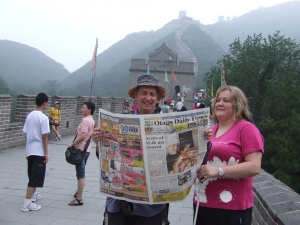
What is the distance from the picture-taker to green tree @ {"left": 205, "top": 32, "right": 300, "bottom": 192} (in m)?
11.1

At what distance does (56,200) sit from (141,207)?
3.36m

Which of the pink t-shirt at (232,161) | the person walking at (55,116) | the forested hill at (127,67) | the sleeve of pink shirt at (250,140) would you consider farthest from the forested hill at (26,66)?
the sleeve of pink shirt at (250,140)

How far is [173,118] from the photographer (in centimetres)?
204

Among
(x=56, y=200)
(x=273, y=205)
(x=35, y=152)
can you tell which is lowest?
(x=56, y=200)

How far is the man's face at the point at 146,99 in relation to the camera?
95.4 inches

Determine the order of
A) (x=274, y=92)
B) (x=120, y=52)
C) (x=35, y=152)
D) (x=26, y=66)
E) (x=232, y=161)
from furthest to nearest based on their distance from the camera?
1. (x=120, y=52)
2. (x=26, y=66)
3. (x=274, y=92)
4. (x=35, y=152)
5. (x=232, y=161)

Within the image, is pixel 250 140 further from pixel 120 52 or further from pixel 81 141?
pixel 120 52

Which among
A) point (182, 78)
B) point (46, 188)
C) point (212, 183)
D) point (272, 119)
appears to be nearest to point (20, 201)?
point (46, 188)

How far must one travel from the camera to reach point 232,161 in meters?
2.24

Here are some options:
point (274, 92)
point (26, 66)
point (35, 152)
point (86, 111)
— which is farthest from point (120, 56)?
point (35, 152)

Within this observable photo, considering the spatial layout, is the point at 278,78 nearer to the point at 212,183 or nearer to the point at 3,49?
the point at 212,183

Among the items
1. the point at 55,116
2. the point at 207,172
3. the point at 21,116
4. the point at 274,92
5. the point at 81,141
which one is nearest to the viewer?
the point at 207,172

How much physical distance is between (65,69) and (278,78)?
370ft

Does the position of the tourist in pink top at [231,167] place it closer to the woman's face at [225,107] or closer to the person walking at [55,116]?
the woman's face at [225,107]
